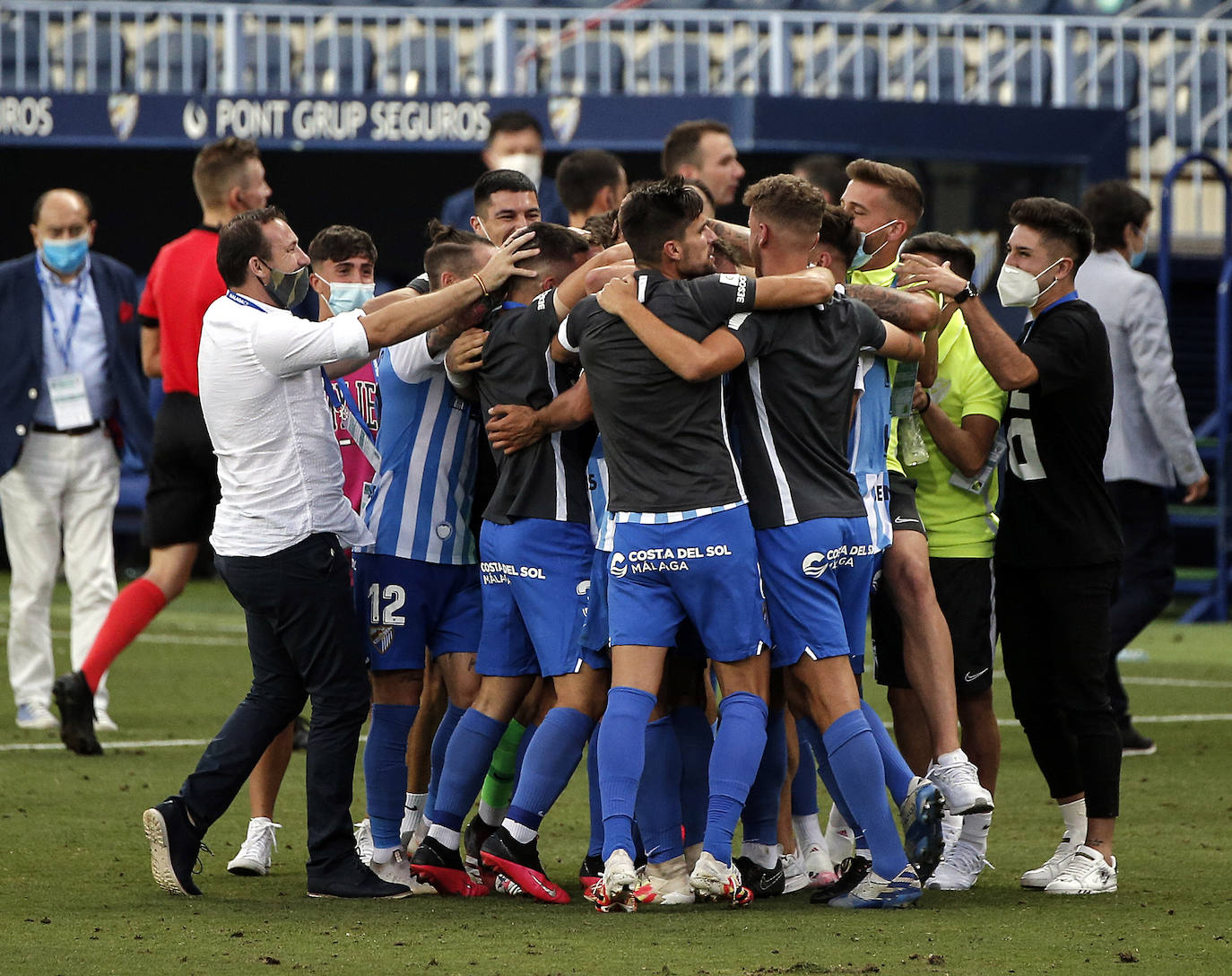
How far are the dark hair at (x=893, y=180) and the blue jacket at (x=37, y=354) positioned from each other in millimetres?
3700

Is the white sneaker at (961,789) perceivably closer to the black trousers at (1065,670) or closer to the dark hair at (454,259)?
the black trousers at (1065,670)

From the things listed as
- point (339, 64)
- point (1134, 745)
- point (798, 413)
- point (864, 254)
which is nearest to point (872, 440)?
point (798, 413)

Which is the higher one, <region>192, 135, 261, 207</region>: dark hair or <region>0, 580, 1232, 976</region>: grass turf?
<region>192, 135, 261, 207</region>: dark hair

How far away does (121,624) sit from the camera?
7480mm

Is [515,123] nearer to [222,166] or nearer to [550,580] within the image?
[222,166]

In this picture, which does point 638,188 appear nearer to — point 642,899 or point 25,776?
point 642,899

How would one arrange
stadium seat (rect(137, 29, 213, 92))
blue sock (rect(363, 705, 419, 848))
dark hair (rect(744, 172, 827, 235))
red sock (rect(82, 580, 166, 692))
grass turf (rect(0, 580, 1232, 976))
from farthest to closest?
stadium seat (rect(137, 29, 213, 92))
red sock (rect(82, 580, 166, 692))
blue sock (rect(363, 705, 419, 848))
dark hair (rect(744, 172, 827, 235))
grass turf (rect(0, 580, 1232, 976))

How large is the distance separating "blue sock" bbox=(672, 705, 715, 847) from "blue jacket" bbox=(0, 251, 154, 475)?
3576mm

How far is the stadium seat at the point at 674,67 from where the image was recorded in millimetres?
15820

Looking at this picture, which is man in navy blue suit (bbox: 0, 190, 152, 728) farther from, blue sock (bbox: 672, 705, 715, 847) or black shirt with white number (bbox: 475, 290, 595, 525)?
blue sock (bbox: 672, 705, 715, 847)

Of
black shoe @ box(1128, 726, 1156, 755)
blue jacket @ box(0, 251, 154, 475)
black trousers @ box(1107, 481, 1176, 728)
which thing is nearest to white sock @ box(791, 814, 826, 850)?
black shoe @ box(1128, 726, 1156, 755)

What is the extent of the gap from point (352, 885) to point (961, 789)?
1.61 metres

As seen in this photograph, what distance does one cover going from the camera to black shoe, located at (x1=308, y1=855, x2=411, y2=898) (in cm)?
502

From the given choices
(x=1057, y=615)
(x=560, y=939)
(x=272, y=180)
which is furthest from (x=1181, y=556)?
(x=560, y=939)
